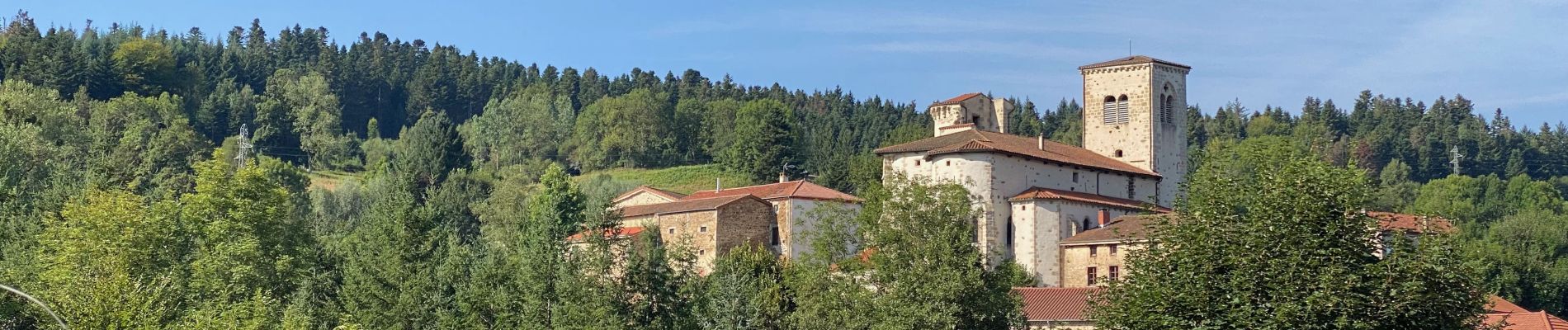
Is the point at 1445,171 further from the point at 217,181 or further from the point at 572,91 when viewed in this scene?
the point at 217,181

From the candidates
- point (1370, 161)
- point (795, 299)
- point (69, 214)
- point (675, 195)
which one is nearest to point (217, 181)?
point (69, 214)

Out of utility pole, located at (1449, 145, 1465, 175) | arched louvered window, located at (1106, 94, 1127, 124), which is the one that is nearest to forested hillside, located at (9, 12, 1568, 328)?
utility pole, located at (1449, 145, 1465, 175)

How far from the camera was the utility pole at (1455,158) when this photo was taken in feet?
518

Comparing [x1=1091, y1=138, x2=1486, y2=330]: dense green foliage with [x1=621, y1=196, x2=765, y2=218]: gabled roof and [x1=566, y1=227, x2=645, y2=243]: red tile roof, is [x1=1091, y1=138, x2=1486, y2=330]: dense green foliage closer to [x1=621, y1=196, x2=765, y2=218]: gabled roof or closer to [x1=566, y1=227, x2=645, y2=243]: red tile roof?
[x1=566, y1=227, x2=645, y2=243]: red tile roof

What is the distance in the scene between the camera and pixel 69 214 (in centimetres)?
6294

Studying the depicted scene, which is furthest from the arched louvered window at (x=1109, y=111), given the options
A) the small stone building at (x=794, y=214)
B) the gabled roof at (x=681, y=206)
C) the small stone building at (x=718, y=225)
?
the gabled roof at (x=681, y=206)

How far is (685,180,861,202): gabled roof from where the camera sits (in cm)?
7449

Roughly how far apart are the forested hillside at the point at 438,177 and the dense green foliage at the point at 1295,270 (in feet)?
7.13

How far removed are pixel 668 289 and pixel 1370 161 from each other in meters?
108

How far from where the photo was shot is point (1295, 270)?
3375cm

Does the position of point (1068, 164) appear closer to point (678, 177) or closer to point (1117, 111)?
point (1117, 111)

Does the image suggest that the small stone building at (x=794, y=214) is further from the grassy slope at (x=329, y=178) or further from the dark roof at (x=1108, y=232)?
the grassy slope at (x=329, y=178)

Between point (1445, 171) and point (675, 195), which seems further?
point (1445, 171)

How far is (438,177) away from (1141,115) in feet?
168
